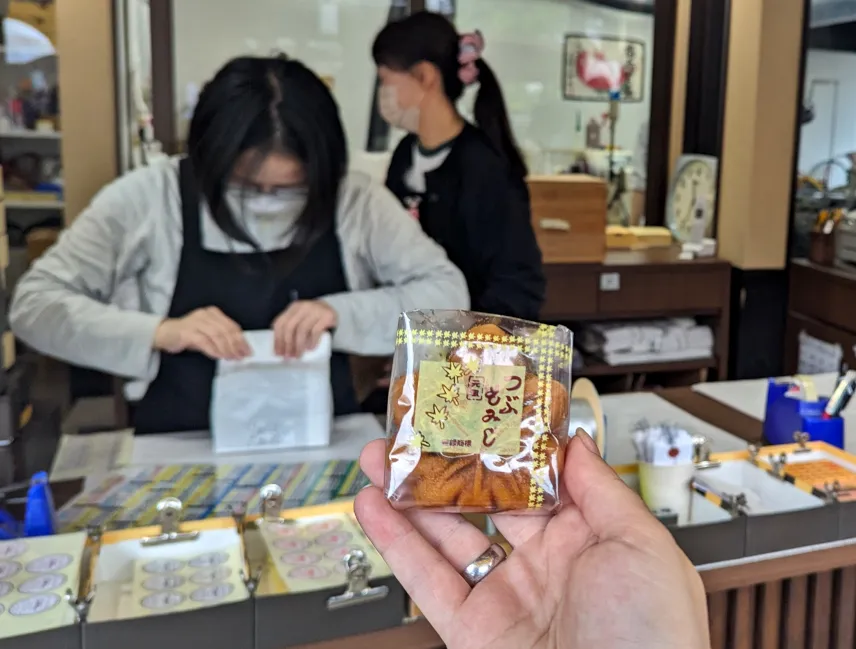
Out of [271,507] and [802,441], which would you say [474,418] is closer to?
[271,507]

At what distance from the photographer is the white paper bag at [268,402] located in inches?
58.5

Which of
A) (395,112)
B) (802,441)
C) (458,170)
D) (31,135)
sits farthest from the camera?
(395,112)

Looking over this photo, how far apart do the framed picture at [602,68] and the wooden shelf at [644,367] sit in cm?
87

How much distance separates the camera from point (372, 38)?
2.16 m

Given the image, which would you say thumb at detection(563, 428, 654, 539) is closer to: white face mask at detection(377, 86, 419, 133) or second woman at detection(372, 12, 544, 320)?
second woman at detection(372, 12, 544, 320)

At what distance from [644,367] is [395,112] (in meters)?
1.29

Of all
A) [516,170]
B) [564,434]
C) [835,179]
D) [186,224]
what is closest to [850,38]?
[835,179]

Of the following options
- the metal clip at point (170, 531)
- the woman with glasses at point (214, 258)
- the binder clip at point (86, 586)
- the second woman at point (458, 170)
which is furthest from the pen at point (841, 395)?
the binder clip at point (86, 586)

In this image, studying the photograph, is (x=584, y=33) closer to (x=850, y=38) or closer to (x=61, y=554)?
(x=850, y=38)

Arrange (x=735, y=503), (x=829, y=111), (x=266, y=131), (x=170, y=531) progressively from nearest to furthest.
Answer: (x=170, y=531) → (x=735, y=503) → (x=266, y=131) → (x=829, y=111)

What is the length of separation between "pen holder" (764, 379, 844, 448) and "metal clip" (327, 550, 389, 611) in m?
0.82

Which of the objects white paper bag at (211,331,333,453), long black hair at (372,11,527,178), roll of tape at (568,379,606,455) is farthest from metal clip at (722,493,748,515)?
long black hair at (372,11,527,178)

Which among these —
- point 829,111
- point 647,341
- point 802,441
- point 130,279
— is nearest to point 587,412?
point 802,441

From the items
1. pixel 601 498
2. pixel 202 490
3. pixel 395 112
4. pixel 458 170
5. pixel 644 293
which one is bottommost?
→ pixel 202 490
